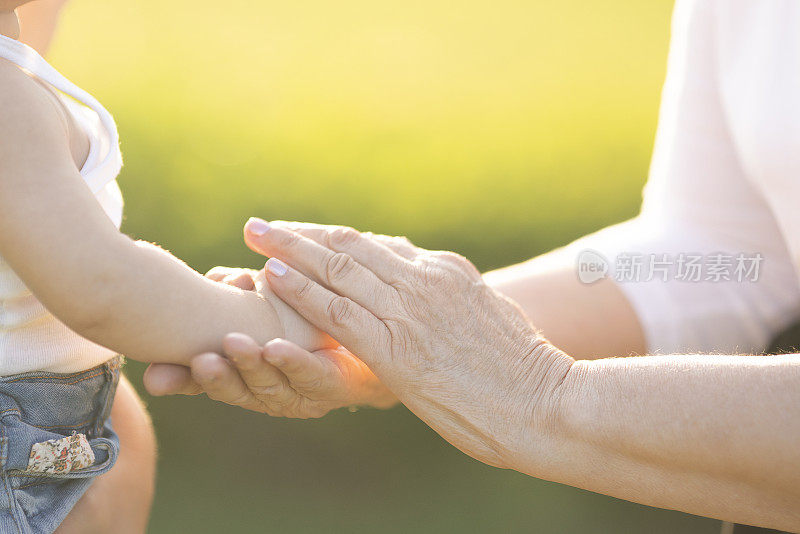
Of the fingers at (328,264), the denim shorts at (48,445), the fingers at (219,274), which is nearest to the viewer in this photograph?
the denim shorts at (48,445)

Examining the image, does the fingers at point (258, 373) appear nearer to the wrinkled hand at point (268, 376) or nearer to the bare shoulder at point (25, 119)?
the wrinkled hand at point (268, 376)

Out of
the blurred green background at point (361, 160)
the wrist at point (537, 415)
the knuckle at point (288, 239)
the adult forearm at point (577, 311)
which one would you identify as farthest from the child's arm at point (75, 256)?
the blurred green background at point (361, 160)

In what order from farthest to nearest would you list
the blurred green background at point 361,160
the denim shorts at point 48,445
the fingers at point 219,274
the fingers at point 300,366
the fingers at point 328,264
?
the blurred green background at point 361,160 < the fingers at point 219,274 < the fingers at point 328,264 < the fingers at point 300,366 < the denim shorts at point 48,445

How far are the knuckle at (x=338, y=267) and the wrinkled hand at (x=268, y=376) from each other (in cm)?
13

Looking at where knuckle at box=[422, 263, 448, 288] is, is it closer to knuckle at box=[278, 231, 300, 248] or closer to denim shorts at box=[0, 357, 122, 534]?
knuckle at box=[278, 231, 300, 248]

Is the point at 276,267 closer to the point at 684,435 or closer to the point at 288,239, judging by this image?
the point at 288,239

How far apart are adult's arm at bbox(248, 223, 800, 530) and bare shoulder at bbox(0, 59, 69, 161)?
39 cm

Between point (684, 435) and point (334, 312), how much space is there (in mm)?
540

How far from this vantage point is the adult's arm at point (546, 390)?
1.08 m

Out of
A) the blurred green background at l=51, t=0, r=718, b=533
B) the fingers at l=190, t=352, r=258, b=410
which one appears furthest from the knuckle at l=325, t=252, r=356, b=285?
the blurred green background at l=51, t=0, r=718, b=533

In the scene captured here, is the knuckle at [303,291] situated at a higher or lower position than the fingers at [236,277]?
higher

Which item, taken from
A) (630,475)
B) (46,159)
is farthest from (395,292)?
(46,159)

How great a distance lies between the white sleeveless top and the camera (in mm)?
1042

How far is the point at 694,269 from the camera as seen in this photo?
1.71 meters
